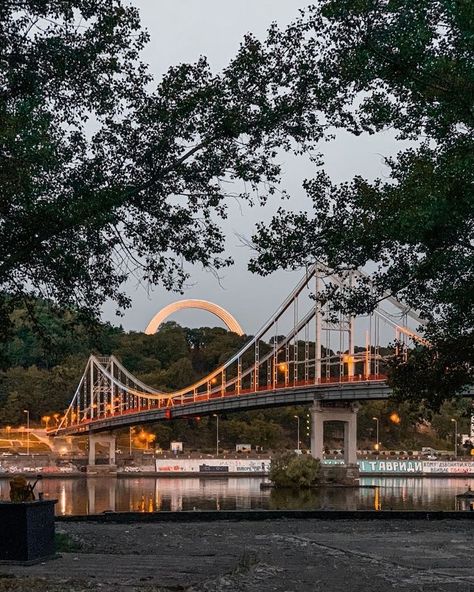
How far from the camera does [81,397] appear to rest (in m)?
162

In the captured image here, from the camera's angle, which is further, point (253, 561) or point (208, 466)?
point (208, 466)

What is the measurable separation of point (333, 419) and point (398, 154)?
79.0 meters

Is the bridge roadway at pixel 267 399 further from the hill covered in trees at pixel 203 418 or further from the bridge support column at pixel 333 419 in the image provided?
the hill covered in trees at pixel 203 418

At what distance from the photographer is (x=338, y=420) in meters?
97.2

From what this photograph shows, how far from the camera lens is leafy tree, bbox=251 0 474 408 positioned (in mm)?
14062

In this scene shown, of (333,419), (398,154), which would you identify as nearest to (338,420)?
(333,419)

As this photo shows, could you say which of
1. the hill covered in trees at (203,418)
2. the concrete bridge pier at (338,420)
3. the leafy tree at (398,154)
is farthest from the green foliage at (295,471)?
the leafy tree at (398,154)

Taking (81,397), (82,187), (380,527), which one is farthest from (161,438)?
(82,187)

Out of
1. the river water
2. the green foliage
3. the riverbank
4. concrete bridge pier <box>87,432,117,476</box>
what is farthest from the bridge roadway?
the riverbank

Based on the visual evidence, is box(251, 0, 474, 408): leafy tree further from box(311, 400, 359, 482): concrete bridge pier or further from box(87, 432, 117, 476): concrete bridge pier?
box(87, 432, 117, 476): concrete bridge pier

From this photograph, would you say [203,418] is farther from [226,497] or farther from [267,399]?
[226,497]

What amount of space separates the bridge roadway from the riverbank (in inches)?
2222

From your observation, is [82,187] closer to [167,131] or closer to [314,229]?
[167,131]

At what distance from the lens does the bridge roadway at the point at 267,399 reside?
8256 cm
